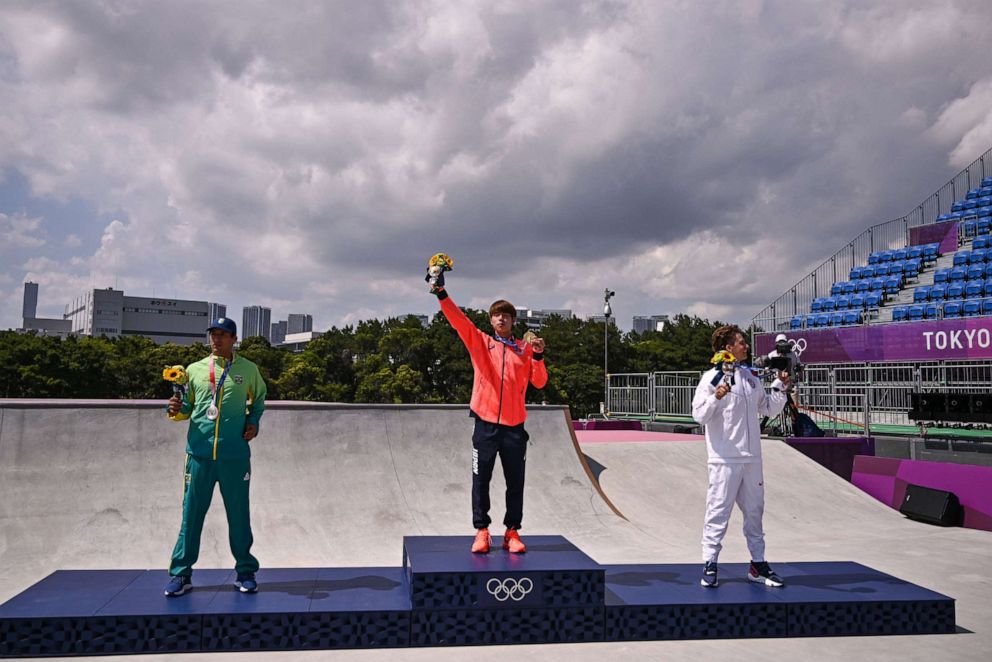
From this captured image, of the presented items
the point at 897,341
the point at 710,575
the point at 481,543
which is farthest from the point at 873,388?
the point at 481,543

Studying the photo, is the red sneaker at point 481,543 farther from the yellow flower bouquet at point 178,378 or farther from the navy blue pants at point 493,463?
the yellow flower bouquet at point 178,378

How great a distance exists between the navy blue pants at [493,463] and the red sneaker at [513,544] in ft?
0.18

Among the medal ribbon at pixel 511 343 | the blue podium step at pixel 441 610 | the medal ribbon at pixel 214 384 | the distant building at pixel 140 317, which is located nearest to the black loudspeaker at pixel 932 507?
the blue podium step at pixel 441 610

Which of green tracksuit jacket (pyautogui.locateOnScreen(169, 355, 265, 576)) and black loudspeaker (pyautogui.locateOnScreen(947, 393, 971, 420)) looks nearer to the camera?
green tracksuit jacket (pyautogui.locateOnScreen(169, 355, 265, 576))

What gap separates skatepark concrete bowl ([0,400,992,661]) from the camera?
7.25 metres

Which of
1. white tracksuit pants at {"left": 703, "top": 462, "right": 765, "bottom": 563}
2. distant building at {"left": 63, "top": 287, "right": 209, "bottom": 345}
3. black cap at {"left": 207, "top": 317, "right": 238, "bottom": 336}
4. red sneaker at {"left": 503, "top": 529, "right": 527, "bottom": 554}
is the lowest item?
red sneaker at {"left": 503, "top": 529, "right": 527, "bottom": 554}

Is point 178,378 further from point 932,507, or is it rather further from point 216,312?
point 932,507

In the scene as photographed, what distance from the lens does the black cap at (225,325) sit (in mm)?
5281

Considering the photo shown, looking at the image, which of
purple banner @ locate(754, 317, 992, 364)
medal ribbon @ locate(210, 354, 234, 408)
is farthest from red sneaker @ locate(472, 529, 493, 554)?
purple banner @ locate(754, 317, 992, 364)

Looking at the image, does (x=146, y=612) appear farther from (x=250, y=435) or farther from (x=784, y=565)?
(x=784, y=565)

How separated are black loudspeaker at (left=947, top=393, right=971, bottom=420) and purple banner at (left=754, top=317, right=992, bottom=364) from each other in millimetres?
9897

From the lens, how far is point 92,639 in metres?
4.40

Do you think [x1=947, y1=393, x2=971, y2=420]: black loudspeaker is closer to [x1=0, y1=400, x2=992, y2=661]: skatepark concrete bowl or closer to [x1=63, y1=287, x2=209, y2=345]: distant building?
[x1=0, y1=400, x2=992, y2=661]: skatepark concrete bowl

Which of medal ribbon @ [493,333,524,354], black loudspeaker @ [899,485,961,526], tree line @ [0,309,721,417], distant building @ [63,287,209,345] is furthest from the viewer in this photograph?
distant building @ [63,287,209,345]
